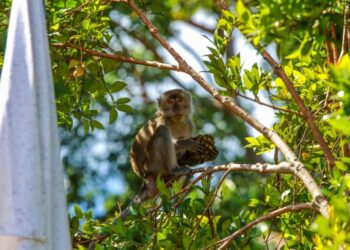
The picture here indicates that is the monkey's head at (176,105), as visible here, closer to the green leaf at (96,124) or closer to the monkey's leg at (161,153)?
the monkey's leg at (161,153)

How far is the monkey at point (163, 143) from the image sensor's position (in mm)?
7605

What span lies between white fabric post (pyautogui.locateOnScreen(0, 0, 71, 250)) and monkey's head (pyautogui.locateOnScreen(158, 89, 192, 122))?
468cm

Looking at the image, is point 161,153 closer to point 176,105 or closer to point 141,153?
point 141,153

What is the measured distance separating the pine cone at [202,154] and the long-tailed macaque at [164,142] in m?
0.06

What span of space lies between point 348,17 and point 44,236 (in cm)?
161

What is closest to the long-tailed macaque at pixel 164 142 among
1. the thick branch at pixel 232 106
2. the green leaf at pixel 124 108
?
the green leaf at pixel 124 108

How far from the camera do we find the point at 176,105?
839 centimetres

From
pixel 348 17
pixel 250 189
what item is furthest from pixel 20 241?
pixel 250 189

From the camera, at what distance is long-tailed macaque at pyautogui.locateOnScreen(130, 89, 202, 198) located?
7.67 metres

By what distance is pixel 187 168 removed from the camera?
7395mm

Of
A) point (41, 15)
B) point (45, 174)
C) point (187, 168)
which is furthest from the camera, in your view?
point (187, 168)

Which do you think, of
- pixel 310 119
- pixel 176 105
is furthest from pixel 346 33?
pixel 176 105

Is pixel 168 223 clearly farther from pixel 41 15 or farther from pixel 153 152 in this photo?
pixel 153 152

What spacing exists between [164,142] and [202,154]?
1.05 m
